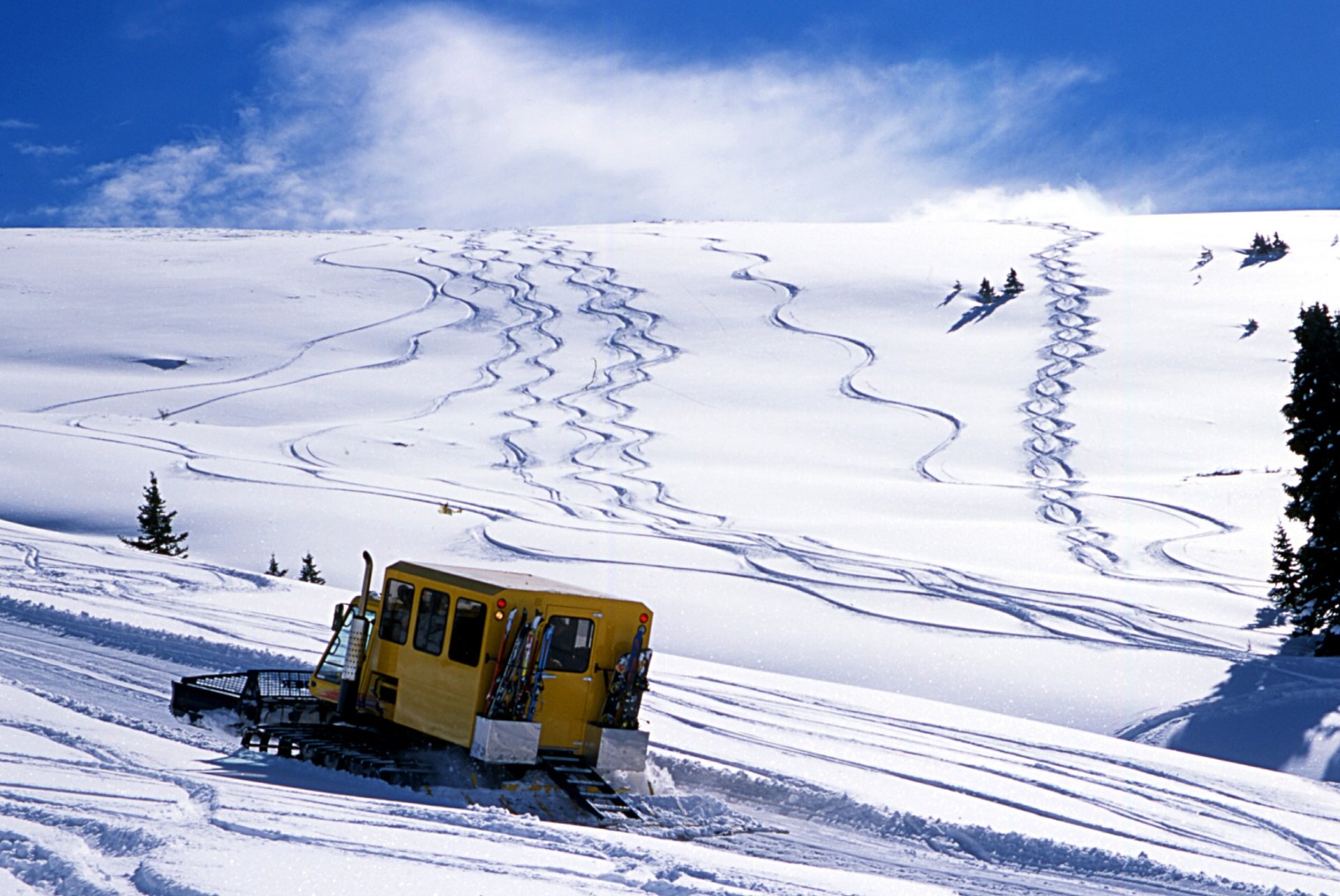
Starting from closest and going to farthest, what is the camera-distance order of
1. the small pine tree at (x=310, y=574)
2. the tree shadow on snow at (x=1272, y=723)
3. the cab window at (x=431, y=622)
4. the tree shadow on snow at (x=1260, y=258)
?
the cab window at (x=431, y=622)
the tree shadow on snow at (x=1272, y=723)
the small pine tree at (x=310, y=574)
the tree shadow on snow at (x=1260, y=258)

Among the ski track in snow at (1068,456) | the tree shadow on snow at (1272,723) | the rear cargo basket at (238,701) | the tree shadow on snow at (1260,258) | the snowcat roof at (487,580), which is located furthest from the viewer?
the tree shadow on snow at (1260,258)

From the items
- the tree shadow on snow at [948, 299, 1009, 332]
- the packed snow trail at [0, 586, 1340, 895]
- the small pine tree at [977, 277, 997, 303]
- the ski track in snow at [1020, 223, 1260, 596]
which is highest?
the small pine tree at [977, 277, 997, 303]

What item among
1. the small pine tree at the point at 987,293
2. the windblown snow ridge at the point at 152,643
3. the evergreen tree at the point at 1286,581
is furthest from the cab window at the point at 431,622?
the small pine tree at the point at 987,293

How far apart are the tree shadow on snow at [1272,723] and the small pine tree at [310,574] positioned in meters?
14.0

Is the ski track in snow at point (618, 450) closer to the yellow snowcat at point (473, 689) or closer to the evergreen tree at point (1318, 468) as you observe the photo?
the evergreen tree at point (1318, 468)

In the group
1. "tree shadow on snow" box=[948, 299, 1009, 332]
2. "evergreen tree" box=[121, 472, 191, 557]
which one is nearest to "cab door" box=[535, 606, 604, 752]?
"evergreen tree" box=[121, 472, 191, 557]

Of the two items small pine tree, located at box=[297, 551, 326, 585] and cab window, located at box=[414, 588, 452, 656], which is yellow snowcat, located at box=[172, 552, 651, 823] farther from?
small pine tree, located at box=[297, 551, 326, 585]

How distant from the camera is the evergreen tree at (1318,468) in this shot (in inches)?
763

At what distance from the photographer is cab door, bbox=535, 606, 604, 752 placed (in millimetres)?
9945

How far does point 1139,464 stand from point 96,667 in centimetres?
3265

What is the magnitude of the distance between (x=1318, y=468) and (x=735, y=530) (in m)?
11.4

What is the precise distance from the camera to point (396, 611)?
34.0 ft

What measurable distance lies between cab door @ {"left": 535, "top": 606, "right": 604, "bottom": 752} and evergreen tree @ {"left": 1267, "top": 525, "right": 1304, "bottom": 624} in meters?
14.4

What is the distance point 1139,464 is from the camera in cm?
3784
